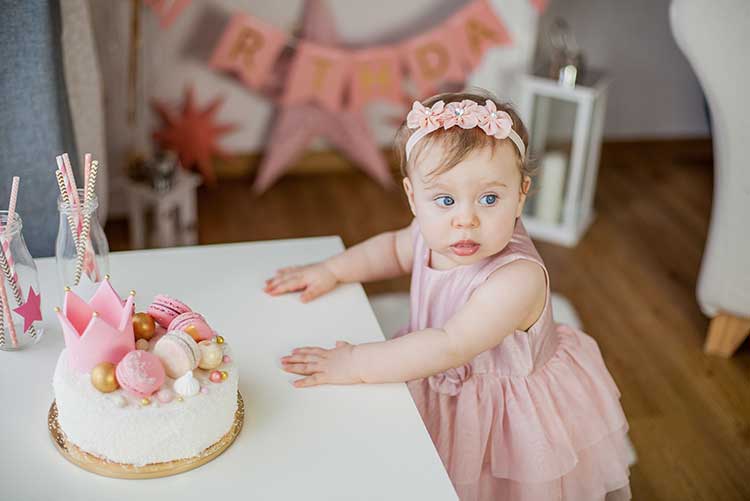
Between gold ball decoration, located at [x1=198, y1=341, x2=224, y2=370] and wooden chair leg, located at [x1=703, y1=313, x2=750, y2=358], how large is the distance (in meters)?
1.47

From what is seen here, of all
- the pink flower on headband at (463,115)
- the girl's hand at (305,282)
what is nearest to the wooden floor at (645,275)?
the girl's hand at (305,282)

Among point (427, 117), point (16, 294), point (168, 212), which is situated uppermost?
point (427, 117)

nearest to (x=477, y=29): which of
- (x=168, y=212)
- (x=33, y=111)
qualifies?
(x=168, y=212)

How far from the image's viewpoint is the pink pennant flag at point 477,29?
2.59 m

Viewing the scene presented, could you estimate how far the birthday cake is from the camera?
3.02 feet

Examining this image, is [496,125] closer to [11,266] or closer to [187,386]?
[187,386]

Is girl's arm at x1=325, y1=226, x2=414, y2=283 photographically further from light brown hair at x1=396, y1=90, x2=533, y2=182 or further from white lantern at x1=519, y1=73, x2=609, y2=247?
white lantern at x1=519, y1=73, x2=609, y2=247

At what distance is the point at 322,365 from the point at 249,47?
1.65m

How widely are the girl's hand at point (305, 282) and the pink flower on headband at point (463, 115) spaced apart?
0.32 m

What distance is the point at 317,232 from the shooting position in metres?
2.66

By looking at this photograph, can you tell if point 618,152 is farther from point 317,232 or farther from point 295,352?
point 295,352

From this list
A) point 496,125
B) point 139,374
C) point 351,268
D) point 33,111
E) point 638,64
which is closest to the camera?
point 139,374

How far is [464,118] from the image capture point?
1.14 metres

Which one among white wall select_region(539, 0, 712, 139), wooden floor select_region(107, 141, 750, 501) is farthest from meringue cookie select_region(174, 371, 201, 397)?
white wall select_region(539, 0, 712, 139)
